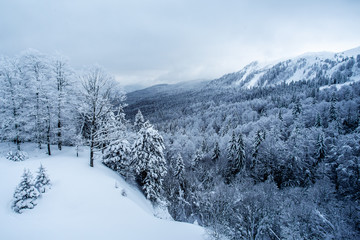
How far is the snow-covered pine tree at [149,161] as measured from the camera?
18641 millimetres

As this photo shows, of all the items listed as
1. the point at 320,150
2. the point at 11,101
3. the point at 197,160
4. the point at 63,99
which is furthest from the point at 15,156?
the point at 320,150

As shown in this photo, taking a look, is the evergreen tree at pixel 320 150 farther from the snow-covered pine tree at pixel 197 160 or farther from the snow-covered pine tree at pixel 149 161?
the snow-covered pine tree at pixel 149 161

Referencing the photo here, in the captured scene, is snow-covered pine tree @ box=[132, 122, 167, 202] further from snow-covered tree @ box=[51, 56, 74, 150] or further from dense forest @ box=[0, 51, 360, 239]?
snow-covered tree @ box=[51, 56, 74, 150]

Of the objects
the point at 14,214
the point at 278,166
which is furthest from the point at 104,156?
the point at 278,166

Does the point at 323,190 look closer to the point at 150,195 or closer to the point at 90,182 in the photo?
the point at 150,195

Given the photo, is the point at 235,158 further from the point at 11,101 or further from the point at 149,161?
the point at 11,101

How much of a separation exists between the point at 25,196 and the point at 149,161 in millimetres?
11502

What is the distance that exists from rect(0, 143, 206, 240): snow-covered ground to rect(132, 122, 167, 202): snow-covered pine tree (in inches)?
233

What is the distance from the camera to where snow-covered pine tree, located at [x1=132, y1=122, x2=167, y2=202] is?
61.2 feet

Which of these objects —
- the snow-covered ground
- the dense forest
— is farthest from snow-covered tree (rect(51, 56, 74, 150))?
the snow-covered ground

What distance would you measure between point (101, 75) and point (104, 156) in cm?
922

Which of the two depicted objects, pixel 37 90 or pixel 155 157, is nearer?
pixel 37 90

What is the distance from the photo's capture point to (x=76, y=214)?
8391 millimetres

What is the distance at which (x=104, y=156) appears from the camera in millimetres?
18594
